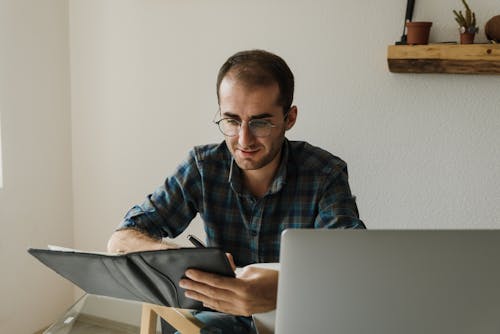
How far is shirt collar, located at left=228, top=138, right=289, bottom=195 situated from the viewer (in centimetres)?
152

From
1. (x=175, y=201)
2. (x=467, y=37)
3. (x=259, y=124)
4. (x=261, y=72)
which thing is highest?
(x=467, y=37)

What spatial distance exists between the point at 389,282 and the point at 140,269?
1.46 feet

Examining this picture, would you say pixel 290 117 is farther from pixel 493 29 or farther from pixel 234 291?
pixel 493 29

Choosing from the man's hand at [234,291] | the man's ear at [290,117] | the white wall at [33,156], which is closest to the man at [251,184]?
the man's ear at [290,117]

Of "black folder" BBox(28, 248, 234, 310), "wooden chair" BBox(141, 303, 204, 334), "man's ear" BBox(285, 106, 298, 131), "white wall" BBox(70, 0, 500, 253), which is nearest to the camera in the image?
"black folder" BBox(28, 248, 234, 310)

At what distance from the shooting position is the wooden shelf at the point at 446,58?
182 centimetres

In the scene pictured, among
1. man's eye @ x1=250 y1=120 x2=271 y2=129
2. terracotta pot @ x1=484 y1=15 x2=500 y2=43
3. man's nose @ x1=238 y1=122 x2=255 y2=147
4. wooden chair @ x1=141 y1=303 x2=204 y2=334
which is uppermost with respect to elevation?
terracotta pot @ x1=484 y1=15 x2=500 y2=43

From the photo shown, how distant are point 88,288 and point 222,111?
1.68 ft

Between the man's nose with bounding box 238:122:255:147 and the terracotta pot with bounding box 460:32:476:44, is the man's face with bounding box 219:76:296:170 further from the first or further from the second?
the terracotta pot with bounding box 460:32:476:44

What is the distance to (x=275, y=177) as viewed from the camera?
154 centimetres

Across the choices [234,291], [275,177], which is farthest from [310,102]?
[234,291]

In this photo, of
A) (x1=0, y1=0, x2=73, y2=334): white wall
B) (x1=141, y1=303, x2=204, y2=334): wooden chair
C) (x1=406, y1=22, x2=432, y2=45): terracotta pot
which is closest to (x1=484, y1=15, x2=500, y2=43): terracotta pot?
(x1=406, y1=22, x2=432, y2=45): terracotta pot

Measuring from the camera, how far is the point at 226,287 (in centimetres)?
101

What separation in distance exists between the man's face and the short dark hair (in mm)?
16
